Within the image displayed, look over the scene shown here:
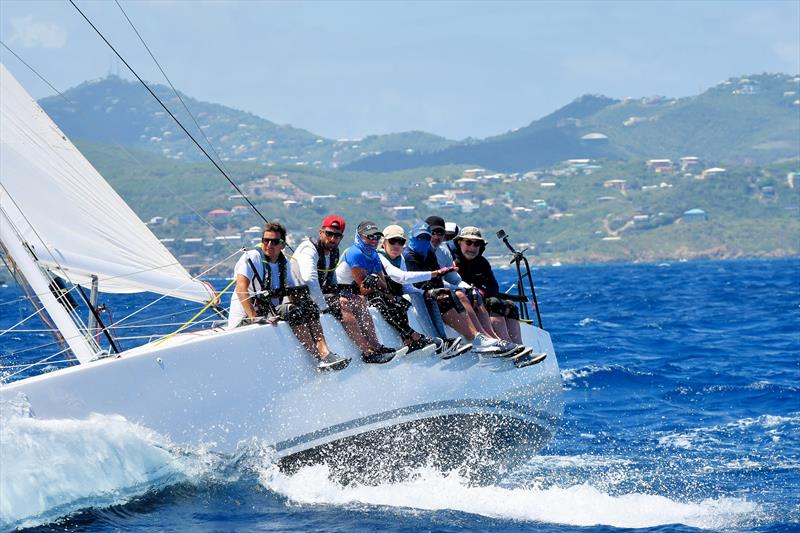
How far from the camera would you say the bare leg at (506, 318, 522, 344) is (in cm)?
948

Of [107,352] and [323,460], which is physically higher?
[107,352]

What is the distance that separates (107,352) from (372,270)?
6.61 ft

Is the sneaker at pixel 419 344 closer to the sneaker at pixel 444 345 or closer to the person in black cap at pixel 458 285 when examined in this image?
the sneaker at pixel 444 345

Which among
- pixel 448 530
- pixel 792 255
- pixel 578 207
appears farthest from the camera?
pixel 578 207

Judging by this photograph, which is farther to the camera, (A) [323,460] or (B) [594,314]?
(B) [594,314]

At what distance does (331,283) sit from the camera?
8.37 m

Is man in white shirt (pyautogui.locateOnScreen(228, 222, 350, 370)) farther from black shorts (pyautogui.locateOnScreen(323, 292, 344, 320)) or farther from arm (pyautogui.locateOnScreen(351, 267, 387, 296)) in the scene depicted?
arm (pyautogui.locateOnScreen(351, 267, 387, 296))

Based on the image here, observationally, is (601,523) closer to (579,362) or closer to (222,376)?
(222,376)

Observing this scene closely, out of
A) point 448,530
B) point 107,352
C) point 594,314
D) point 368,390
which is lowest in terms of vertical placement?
point 594,314

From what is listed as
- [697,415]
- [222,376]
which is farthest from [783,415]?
[222,376]

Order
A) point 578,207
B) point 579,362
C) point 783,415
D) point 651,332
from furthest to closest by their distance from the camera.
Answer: point 578,207, point 651,332, point 579,362, point 783,415

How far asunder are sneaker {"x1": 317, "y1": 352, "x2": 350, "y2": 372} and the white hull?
71mm

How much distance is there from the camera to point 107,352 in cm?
755

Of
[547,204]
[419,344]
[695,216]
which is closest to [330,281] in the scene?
[419,344]
